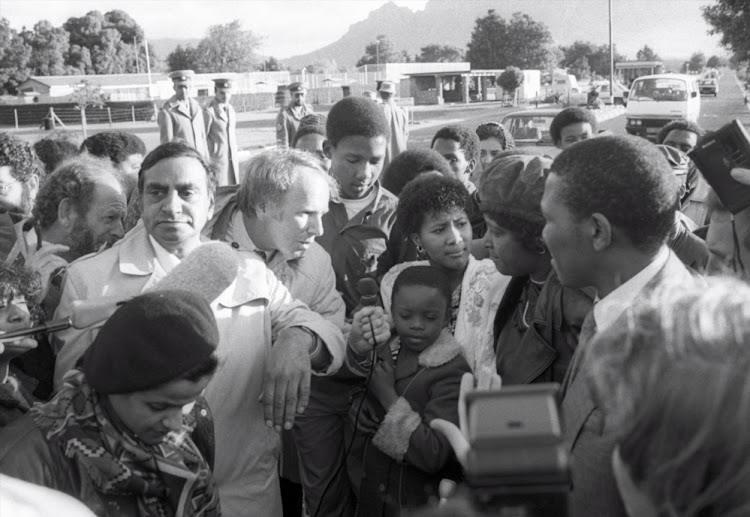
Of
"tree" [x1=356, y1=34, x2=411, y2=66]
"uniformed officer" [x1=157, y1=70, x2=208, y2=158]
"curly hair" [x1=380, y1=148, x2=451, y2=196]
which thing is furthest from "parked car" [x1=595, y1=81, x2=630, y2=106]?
"tree" [x1=356, y1=34, x2=411, y2=66]

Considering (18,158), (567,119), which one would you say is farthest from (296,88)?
(18,158)

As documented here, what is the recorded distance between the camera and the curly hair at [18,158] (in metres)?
3.70

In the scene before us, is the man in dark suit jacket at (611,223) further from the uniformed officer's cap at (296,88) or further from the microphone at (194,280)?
the uniformed officer's cap at (296,88)

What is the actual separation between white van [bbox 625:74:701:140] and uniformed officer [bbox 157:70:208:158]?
1516cm

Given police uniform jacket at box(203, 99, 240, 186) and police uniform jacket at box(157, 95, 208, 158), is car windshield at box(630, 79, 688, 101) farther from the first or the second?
police uniform jacket at box(157, 95, 208, 158)

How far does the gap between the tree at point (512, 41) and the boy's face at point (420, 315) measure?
71.4 meters

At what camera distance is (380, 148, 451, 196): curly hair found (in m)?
4.45

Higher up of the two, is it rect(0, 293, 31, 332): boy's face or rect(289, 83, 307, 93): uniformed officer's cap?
rect(289, 83, 307, 93): uniformed officer's cap

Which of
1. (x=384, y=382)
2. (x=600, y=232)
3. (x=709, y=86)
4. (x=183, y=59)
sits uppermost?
(x=183, y=59)

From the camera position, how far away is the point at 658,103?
2248 centimetres

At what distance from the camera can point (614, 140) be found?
2.01 metres

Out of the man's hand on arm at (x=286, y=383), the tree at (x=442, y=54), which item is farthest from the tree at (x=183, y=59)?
the man's hand on arm at (x=286, y=383)

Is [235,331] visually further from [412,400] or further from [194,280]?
[412,400]

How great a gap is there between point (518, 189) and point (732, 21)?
33.0 metres
